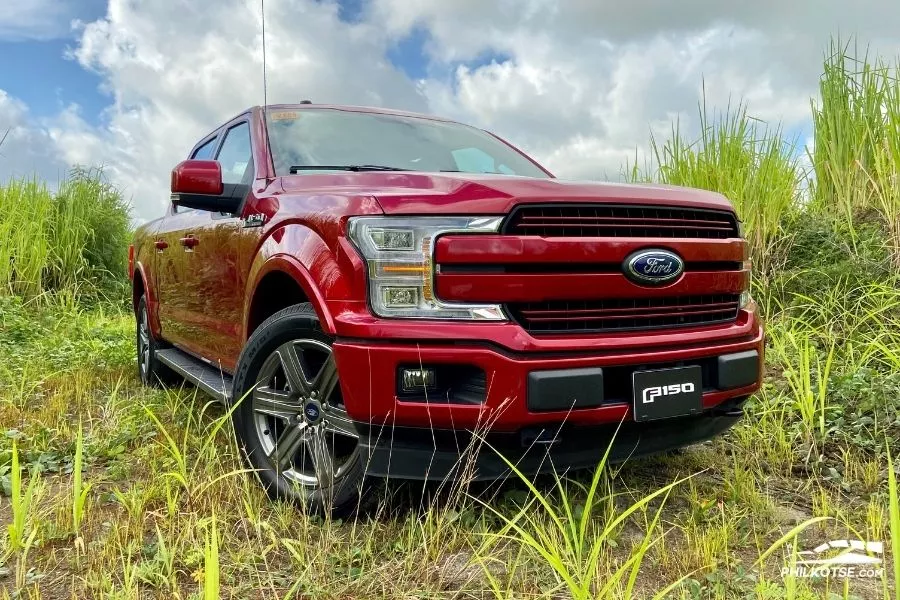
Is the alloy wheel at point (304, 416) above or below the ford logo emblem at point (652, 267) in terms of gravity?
below

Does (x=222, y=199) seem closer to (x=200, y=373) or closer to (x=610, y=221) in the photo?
(x=200, y=373)

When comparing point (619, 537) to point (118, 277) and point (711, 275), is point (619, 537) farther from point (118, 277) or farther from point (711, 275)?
point (118, 277)

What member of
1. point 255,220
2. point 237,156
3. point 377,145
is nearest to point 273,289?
point 255,220

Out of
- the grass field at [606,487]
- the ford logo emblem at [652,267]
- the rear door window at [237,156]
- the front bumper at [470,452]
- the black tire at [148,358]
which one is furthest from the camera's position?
the black tire at [148,358]

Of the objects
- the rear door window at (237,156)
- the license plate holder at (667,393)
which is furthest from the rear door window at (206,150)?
the license plate holder at (667,393)

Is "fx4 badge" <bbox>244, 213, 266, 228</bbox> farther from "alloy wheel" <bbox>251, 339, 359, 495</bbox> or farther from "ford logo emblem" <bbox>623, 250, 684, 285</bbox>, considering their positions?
"ford logo emblem" <bbox>623, 250, 684, 285</bbox>

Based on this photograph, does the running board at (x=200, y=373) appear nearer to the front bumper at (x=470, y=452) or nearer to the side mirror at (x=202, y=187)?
the side mirror at (x=202, y=187)

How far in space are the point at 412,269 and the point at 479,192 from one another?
31cm

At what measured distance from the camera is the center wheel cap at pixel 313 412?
2.31m

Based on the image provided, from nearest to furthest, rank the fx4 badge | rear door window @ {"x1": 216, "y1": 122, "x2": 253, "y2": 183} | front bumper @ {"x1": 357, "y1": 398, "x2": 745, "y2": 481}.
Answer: front bumper @ {"x1": 357, "y1": 398, "x2": 745, "y2": 481}
the fx4 badge
rear door window @ {"x1": 216, "y1": 122, "x2": 253, "y2": 183}

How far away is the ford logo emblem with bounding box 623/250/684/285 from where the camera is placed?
2208 millimetres

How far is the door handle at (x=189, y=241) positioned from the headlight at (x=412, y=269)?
1.83 meters

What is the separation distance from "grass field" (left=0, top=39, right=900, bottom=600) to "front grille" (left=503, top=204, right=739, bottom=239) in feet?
2.43

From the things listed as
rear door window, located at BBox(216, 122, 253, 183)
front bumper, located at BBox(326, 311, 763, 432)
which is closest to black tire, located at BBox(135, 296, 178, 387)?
rear door window, located at BBox(216, 122, 253, 183)
